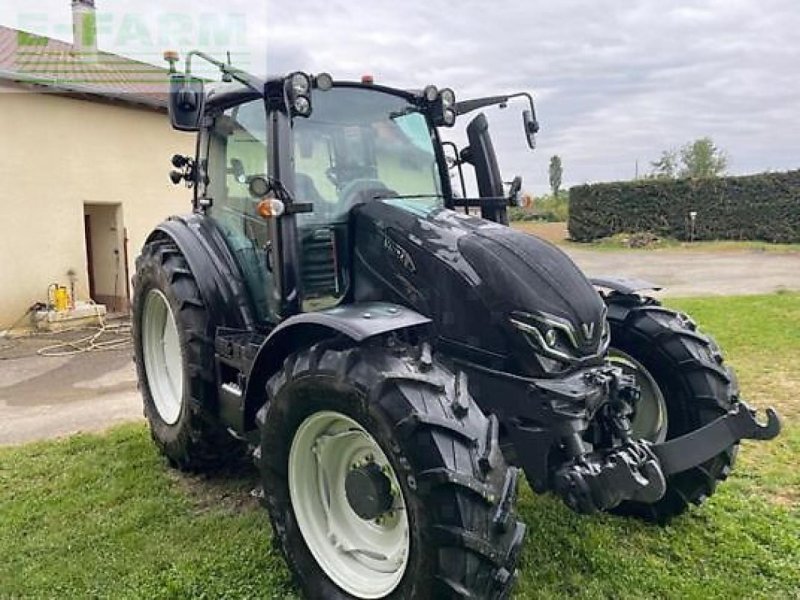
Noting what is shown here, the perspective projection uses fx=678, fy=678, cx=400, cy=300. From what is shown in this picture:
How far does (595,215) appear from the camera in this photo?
25359 millimetres

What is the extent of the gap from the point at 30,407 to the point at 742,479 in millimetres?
5619

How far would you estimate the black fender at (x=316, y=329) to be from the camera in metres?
2.45

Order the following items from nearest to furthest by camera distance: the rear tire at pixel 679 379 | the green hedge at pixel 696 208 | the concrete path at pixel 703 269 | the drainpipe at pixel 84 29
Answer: the rear tire at pixel 679 379
the drainpipe at pixel 84 29
the concrete path at pixel 703 269
the green hedge at pixel 696 208

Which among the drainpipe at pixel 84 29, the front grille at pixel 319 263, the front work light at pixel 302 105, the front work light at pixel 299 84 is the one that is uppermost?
the drainpipe at pixel 84 29

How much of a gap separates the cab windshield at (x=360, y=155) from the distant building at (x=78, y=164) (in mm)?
7800

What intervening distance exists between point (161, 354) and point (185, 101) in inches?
73.2

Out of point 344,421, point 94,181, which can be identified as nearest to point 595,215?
point 94,181

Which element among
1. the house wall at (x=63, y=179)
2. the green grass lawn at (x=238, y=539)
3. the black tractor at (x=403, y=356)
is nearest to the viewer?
the black tractor at (x=403, y=356)

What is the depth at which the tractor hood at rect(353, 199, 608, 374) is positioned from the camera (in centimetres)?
258

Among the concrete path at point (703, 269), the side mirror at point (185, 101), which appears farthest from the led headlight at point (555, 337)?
the concrete path at point (703, 269)

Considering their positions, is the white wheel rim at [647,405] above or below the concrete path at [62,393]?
above

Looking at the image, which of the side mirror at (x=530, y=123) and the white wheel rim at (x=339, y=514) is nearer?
the white wheel rim at (x=339, y=514)

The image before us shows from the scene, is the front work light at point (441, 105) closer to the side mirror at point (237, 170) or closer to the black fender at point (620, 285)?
the side mirror at point (237, 170)

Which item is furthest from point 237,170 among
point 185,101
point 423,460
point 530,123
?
point 423,460
